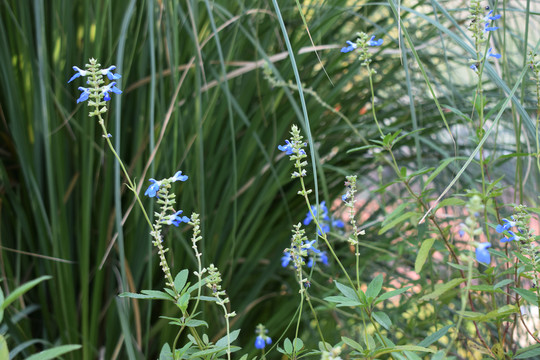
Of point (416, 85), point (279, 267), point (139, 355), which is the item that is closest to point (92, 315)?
point (139, 355)

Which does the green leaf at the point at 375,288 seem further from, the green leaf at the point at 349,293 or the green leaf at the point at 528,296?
the green leaf at the point at 528,296

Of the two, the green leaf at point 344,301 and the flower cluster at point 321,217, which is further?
the flower cluster at point 321,217

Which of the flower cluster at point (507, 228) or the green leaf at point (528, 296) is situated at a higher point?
the flower cluster at point (507, 228)

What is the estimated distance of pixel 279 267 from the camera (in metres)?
1.38

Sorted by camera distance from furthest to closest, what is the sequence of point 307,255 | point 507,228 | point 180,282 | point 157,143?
point 157,143 < point 307,255 < point 507,228 < point 180,282

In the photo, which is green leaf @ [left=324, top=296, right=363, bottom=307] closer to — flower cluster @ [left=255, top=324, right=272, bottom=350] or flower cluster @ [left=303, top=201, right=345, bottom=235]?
flower cluster @ [left=255, top=324, right=272, bottom=350]

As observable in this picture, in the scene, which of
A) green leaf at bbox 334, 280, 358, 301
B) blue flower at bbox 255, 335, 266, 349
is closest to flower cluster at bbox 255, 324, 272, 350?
blue flower at bbox 255, 335, 266, 349

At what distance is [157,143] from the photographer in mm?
1021

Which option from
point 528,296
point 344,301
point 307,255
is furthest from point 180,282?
point 528,296

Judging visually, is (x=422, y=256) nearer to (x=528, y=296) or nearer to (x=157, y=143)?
(x=528, y=296)

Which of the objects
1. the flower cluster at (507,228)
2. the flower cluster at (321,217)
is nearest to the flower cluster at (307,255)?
the flower cluster at (321,217)

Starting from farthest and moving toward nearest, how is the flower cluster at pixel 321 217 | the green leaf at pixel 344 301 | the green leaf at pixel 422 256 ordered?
the flower cluster at pixel 321 217 → the green leaf at pixel 422 256 → the green leaf at pixel 344 301

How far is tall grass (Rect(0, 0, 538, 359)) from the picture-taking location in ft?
3.55

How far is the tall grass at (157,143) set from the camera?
108 cm
